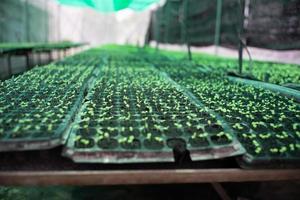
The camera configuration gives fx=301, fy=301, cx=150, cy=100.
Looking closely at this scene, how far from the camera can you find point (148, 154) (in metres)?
2.07

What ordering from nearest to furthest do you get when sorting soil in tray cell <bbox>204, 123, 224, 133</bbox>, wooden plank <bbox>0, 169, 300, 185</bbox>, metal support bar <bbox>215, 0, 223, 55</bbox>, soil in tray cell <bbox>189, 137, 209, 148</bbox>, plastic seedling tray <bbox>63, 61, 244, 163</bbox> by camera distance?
wooden plank <bbox>0, 169, 300, 185</bbox>
plastic seedling tray <bbox>63, 61, 244, 163</bbox>
soil in tray cell <bbox>189, 137, 209, 148</bbox>
soil in tray cell <bbox>204, 123, 224, 133</bbox>
metal support bar <bbox>215, 0, 223, 55</bbox>

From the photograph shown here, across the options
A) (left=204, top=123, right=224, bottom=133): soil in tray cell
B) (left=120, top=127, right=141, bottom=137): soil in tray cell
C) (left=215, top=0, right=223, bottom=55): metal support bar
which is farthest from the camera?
(left=215, top=0, right=223, bottom=55): metal support bar

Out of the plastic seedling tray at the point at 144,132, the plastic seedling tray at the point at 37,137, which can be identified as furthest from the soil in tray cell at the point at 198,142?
the plastic seedling tray at the point at 37,137

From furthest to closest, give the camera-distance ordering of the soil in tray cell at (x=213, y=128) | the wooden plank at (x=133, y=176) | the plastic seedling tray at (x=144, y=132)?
the soil in tray cell at (x=213, y=128) < the plastic seedling tray at (x=144, y=132) < the wooden plank at (x=133, y=176)

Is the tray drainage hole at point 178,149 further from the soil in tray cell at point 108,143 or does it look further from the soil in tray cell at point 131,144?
the soil in tray cell at point 108,143

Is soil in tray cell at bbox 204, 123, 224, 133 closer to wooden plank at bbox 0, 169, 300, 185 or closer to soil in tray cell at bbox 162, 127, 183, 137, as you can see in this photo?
soil in tray cell at bbox 162, 127, 183, 137

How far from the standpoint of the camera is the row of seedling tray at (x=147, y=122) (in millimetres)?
2084

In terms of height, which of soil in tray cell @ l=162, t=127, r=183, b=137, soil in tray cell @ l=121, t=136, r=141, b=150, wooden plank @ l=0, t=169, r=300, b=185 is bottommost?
wooden plank @ l=0, t=169, r=300, b=185

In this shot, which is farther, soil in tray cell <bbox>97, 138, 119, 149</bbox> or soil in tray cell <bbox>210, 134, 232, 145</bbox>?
soil in tray cell <bbox>210, 134, 232, 145</bbox>

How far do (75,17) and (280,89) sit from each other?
121 ft

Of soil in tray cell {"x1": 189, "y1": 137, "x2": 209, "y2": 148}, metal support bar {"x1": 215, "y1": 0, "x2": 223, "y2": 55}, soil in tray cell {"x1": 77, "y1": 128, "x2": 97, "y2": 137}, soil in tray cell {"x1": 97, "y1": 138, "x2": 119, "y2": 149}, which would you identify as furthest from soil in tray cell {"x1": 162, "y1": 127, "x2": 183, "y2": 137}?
Answer: metal support bar {"x1": 215, "y1": 0, "x2": 223, "y2": 55}

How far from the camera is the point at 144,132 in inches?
93.1

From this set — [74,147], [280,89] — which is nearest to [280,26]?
[280,89]

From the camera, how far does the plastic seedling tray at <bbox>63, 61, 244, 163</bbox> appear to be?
6.75 feet
